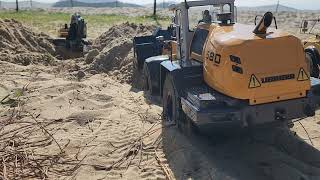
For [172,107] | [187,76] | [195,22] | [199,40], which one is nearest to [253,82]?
[187,76]

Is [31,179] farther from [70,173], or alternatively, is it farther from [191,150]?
[191,150]

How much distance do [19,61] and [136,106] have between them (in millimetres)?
7583

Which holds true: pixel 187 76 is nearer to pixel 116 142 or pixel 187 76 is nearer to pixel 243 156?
pixel 243 156

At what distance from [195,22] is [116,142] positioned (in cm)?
265

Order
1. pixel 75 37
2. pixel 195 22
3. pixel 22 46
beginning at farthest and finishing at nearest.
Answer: pixel 75 37, pixel 22 46, pixel 195 22

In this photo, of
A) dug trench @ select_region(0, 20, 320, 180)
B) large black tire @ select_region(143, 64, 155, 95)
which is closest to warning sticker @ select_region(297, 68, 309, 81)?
dug trench @ select_region(0, 20, 320, 180)

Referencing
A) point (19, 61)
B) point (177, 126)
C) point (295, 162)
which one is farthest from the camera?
point (19, 61)

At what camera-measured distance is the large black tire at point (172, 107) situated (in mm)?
8352

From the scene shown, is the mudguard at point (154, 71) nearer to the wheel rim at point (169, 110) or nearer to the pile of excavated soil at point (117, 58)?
the wheel rim at point (169, 110)

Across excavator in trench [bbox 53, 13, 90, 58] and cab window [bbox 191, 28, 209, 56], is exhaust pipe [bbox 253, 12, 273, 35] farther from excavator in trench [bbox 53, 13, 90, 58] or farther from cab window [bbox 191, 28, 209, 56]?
excavator in trench [bbox 53, 13, 90, 58]

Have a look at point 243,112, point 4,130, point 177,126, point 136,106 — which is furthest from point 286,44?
point 4,130

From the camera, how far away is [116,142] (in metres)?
8.76

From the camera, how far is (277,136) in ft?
28.0

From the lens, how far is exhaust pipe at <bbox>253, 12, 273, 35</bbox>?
7.05 metres
